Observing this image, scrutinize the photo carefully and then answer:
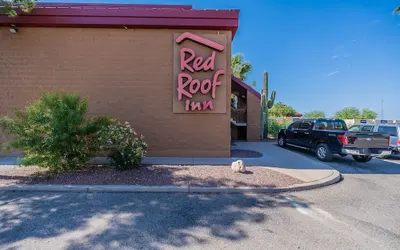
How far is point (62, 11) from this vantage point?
25.3 ft

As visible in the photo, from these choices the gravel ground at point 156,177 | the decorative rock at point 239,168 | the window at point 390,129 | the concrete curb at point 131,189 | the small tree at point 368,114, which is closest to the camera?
the concrete curb at point 131,189

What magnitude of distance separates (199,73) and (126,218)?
589 centimetres

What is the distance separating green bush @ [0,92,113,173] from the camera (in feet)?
18.6

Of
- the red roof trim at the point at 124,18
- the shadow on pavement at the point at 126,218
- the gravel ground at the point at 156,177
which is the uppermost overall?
the red roof trim at the point at 124,18

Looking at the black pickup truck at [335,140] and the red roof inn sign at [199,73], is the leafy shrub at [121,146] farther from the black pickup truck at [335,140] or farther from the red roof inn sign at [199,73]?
the black pickup truck at [335,140]

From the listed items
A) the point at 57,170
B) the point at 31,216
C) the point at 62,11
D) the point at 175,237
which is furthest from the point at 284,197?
the point at 62,11

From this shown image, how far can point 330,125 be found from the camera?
9.73m

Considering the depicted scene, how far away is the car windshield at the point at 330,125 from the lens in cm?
969

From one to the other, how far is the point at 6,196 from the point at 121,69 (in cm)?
525

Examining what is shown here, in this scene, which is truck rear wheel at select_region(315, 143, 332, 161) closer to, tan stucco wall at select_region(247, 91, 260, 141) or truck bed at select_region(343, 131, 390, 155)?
truck bed at select_region(343, 131, 390, 155)

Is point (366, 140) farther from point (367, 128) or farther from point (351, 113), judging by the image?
point (351, 113)

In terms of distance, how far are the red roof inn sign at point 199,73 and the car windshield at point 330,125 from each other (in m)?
4.89

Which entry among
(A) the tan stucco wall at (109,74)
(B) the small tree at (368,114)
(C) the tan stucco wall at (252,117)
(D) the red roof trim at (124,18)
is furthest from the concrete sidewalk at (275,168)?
(B) the small tree at (368,114)

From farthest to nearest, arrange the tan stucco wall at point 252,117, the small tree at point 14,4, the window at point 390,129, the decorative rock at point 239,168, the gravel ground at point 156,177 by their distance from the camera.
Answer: the tan stucco wall at point 252,117 → the window at point 390,129 → the small tree at point 14,4 → the decorative rock at point 239,168 → the gravel ground at point 156,177
